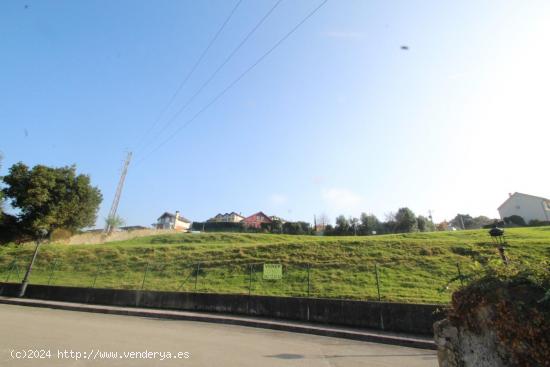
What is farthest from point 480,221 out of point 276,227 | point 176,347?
point 176,347

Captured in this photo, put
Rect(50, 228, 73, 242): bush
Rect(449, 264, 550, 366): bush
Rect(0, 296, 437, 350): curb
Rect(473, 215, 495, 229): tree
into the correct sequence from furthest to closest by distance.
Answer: Rect(473, 215, 495, 229): tree < Rect(50, 228, 73, 242): bush < Rect(0, 296, 437, 350): curb < Rect(449, 264, 550, 366): bush

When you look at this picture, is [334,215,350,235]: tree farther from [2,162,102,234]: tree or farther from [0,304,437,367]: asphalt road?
[0,304,437,367]: asphalt road

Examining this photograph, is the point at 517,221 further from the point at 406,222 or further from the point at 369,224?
the point at 369,224

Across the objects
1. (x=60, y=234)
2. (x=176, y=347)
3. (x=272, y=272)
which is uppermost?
(x=60, y=234)

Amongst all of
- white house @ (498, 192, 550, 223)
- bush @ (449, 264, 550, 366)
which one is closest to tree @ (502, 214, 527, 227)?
white house @ (498, 192, 550, 223)

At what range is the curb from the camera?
8941mm

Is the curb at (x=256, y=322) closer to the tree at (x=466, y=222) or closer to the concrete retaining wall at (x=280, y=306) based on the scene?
the concrete retaining wall at (x=280, y=306)

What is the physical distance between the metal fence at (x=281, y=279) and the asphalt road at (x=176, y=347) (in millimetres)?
4227

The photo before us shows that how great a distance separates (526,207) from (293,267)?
188 feet

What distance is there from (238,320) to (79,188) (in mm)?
33884

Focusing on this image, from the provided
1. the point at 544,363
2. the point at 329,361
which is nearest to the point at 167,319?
the point at 329,361

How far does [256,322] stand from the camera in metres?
11.2

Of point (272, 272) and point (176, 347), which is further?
point (272, 272)

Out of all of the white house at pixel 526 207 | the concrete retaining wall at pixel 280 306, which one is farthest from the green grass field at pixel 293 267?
the white house at pixel 526 207
